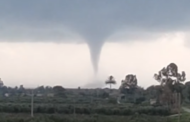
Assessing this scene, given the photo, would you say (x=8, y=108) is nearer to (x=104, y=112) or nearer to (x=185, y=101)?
(x=104, y=112)

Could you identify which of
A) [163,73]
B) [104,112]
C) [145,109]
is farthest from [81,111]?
[163,73]

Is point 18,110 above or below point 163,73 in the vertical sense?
below

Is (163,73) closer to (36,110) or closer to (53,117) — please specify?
(36,110)

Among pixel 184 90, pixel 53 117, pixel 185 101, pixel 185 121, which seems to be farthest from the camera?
pixel 185 101

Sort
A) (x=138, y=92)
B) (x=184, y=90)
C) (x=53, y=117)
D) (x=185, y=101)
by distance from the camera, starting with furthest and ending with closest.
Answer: (x=138, y=92) → (x=185, y=101) → (x=184, y=90) → (x=53, y=117)

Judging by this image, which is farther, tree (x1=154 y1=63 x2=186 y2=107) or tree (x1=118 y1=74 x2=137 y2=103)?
tree (x1=118 y1=74 x2=137 y2=103)

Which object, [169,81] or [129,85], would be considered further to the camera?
[129,85]

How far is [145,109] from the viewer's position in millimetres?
71125

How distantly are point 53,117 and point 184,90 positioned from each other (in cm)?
3242

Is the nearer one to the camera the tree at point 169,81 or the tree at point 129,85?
the tree at point 169,81

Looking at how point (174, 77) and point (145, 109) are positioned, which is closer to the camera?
point (145, 109)

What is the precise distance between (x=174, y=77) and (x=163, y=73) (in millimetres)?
1901

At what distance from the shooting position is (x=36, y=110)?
246ft

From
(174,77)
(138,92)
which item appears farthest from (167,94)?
(138,92)
